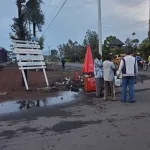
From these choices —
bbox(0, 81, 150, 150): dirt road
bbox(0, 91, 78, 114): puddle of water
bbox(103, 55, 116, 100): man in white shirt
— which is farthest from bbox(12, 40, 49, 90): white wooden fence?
bbox(0, 81, 150, 150): dirt road

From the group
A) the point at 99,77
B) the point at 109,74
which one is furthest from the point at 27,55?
the point at 109,74

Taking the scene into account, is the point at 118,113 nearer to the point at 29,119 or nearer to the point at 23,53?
the point at 29,119

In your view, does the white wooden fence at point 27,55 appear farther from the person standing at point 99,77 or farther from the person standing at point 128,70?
the person standing at point 128,70

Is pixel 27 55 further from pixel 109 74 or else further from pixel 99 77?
pixel 109 74

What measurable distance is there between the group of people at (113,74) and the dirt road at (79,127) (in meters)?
0.74

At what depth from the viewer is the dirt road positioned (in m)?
6.12

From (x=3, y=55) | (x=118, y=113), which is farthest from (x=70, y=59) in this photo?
(x=118, y=113)

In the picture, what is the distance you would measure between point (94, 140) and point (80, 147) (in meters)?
0.50

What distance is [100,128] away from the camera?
7332 millimetres

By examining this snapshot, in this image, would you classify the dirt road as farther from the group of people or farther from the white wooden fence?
the white wooden fence

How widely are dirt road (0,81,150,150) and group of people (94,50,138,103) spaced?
2.44 feet

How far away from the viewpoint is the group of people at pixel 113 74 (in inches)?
438

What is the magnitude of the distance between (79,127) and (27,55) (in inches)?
385

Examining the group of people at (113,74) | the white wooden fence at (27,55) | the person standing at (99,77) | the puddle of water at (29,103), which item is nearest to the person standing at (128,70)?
the group of people at (113,74)
